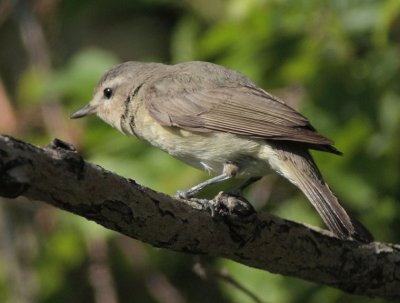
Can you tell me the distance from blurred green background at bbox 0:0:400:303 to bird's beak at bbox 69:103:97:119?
3.9 inches

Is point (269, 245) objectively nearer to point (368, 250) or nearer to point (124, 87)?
point (368, 250)

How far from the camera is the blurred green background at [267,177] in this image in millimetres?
5121

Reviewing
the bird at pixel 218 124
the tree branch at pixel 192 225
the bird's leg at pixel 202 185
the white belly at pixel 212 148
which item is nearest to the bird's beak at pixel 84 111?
the bird at pixel 218 124

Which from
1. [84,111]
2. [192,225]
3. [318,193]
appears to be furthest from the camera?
[84,111]

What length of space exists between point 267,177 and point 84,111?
1.16 m

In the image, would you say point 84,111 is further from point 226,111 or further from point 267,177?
point 267,177

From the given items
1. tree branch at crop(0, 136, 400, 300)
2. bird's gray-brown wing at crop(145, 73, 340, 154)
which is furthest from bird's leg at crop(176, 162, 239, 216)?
tree branch at crop(0, 136, 400, 300)

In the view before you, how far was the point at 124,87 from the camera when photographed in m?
5.34

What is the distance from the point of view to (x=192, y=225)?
3.48 metres

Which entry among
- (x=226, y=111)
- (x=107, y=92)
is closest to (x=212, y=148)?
(x=226, y=111)

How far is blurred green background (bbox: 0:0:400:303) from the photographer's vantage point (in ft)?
16.8

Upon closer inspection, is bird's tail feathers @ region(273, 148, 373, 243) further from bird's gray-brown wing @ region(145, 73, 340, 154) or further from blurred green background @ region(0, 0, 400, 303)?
blurred green background @ region(0, 0, 400, 303)

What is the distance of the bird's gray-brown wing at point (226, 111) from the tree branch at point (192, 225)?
536 millimetres

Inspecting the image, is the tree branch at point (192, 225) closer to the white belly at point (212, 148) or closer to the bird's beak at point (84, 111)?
the white belly at point (212, 148)
